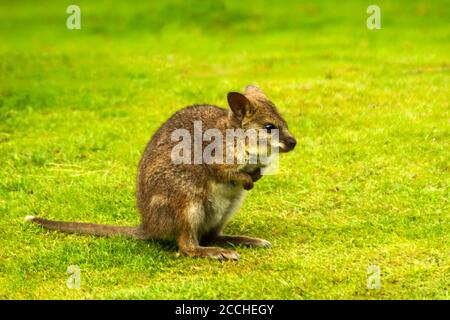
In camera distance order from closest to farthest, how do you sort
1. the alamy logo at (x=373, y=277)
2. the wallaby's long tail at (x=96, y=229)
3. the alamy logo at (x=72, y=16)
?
the alamy logo at (x=373, y=277) → the wallaby's long tail at (x=96, y=229) → the alamy logo at (x=72, y=16)

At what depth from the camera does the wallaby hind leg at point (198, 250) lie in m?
8.17

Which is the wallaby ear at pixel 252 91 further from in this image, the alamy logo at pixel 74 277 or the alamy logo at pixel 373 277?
the alamy logo at pixel 74 277

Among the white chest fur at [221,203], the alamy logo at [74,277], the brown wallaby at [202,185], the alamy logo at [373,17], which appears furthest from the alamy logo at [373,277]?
the alamy logo at [373,17]

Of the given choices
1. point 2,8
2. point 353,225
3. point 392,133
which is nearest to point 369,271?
point 353,225

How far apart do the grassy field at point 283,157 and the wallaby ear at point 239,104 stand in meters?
1.60

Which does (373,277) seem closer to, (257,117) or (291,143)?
(291,143)

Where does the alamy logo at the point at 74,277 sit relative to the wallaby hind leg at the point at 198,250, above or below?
below

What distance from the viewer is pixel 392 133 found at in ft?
42.9

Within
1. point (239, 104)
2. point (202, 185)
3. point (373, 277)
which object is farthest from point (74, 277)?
point (373, 277)

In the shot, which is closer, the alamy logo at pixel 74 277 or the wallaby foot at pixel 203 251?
the alamy logo at pixel 74 277

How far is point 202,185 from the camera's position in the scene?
816cm

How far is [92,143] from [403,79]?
7631mm

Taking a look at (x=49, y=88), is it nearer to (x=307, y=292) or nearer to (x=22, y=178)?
(x=22, y=178)

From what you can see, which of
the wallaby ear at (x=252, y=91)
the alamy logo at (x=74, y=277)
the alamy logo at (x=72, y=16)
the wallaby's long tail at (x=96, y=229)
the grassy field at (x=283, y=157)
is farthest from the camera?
the alamy logo at (x=72, y=16)
